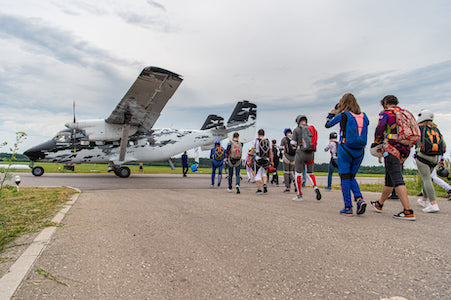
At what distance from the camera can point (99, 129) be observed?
582 inches

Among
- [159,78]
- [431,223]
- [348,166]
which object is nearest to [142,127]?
[159,78]

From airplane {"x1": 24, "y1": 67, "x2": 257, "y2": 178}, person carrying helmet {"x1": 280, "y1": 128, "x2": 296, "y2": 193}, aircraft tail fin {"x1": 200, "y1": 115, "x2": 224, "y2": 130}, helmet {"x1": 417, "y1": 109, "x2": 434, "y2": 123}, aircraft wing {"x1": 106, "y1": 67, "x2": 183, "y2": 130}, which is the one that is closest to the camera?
helmet {"x1": 417, "y1": 109, "x2": 434, "y2": 123}

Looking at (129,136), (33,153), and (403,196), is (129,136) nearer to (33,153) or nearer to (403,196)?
(33,153)

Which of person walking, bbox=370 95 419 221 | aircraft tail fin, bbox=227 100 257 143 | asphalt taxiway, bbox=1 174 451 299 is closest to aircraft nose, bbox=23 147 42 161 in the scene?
aircraft tail fin, bbox=227 100 257 143

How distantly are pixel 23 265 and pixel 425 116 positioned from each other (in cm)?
700

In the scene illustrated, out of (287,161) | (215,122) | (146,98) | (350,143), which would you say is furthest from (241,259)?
(215,122)

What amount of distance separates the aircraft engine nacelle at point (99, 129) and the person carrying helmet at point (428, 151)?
1406 cm

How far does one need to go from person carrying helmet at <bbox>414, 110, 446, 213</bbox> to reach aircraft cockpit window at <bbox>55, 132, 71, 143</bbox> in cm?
1572

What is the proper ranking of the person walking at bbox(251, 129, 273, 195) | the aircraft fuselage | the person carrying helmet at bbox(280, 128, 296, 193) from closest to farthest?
the person walking at bbox(251, 129, 273, 195) → the person carrying helmet at bbox(280, 128, 296, 193) → the aircraft fuselage

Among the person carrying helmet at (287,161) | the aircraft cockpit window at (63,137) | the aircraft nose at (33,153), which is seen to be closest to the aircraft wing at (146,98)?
the aircraft cockpit window at (63,137)

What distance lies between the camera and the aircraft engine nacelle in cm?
1456

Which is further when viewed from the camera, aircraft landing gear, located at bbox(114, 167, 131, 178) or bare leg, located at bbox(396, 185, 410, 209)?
aircraft landing gear, located at bbox(114, 167, 131, 178)

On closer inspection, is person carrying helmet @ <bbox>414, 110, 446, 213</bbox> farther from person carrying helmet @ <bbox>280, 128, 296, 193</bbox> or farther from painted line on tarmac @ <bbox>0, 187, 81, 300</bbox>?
painted line on tarmac @ <bbox>0, 187, 81, 300</bbox>

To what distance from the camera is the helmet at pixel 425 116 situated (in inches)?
217
